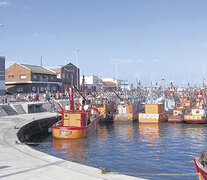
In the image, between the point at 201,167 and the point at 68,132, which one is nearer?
the point at 201,167

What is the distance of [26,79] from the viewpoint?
58906 mm

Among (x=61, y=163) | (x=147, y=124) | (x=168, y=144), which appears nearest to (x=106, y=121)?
(x=147, y=124)

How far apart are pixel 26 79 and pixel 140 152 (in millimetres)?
45645

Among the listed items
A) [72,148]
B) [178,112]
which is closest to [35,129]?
[72,148]

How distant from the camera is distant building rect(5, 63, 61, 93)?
5903 cm

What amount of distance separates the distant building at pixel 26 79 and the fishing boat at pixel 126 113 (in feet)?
91.8

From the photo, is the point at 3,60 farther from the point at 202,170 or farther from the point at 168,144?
the point at 202,170

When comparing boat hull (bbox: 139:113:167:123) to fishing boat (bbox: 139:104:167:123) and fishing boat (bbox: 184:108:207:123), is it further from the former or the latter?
fishing boat (bbox: 184:108:207:123)

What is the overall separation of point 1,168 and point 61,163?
95.3 inches

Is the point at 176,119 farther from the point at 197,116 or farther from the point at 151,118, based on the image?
the point at 151,118

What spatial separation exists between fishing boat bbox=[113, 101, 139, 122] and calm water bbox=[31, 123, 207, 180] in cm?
1002

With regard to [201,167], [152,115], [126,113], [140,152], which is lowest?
[140,152]

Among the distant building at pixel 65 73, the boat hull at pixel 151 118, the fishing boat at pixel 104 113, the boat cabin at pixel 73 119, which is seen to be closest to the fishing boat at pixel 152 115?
the boat hull at pixel 151 118

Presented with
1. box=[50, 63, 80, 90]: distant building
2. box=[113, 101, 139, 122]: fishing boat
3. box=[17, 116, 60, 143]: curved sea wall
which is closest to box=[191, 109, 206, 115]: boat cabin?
box=[113, 101, 139, 122]: fishing boat
